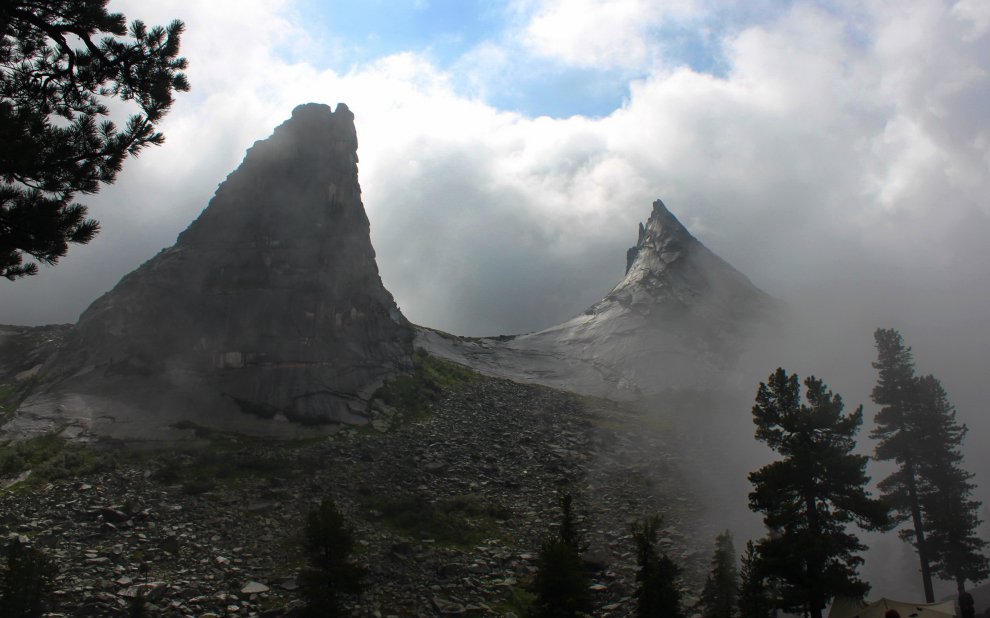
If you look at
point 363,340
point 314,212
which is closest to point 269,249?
point 314,212

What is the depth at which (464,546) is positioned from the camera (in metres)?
43.7

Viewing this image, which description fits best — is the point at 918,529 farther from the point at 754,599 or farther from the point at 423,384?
the point at 423,384

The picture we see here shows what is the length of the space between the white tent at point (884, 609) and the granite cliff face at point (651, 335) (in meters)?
63.3

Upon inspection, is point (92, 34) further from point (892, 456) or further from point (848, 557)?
point (892, 456)

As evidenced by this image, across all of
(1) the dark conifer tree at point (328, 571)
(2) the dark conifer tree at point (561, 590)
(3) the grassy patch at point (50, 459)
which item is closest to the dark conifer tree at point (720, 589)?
(2) the dark conifer tree at point (561, 590)

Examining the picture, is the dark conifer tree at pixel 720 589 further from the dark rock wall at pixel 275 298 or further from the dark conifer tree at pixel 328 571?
the dark rock wall at pixel 275 298

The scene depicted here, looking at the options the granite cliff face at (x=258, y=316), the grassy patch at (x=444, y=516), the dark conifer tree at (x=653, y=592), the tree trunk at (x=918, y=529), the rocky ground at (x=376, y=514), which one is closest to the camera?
the dark conifer tree at (x=653, y=592)

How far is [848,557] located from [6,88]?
33.1 meters

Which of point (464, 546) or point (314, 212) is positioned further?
point (314, 212)

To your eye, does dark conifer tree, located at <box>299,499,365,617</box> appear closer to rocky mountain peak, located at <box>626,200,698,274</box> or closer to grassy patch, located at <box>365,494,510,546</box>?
grassy patch, located at <box>365,494,510,546</box>

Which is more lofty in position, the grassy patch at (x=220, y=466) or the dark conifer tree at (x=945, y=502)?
the grassy patch at (x=220, y=466)

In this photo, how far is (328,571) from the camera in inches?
1185

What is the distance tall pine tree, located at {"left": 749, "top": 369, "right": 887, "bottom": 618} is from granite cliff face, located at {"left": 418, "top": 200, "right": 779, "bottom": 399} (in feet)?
212

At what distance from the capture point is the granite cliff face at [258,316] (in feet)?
199
